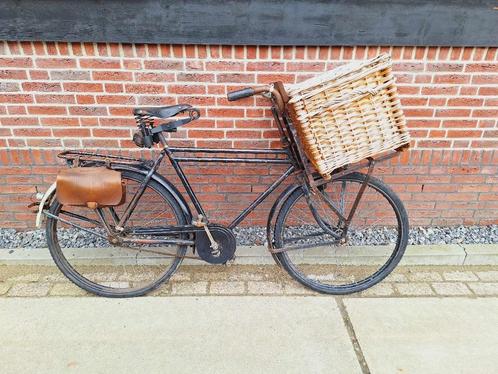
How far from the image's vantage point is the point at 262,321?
7.73 feet

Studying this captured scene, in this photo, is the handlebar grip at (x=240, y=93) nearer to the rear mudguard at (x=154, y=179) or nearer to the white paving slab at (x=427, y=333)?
the rear mudguard at (x=154, y=179)

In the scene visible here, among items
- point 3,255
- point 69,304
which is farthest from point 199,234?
point 3,255

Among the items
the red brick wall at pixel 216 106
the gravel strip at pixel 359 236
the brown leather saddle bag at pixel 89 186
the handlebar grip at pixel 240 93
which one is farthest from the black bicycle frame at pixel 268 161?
the gravel strip at pixel 359 236

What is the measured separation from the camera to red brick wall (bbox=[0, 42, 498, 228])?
8.53 feet

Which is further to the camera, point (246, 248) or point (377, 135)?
point (246, 248)

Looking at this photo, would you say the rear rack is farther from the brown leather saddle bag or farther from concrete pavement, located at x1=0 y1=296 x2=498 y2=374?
concrete pavement, located at x1=0 y1=296 x2=498 y2=374

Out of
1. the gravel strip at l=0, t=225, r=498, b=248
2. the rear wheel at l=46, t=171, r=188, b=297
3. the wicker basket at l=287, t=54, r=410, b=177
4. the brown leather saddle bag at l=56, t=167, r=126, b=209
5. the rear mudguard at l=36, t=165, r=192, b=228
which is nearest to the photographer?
the wicker basket at l=287, t=54, r=410, b=177

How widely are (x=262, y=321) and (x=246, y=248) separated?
69 centimetres

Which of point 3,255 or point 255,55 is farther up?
point 255,55

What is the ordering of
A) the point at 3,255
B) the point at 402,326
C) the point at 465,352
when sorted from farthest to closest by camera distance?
1. the point at 3,255
2. the point at 402,326
3. the point at 465,352

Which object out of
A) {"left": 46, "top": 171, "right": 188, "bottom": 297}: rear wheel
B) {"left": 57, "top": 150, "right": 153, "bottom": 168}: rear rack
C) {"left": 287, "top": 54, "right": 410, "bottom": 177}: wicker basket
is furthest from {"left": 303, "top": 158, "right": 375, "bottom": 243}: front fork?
{"left": 57, "top": 150, "right": 153, "bottom": 168}: rear rack

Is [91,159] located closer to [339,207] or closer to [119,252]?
[119,252]

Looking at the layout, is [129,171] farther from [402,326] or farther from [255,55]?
[402,326]

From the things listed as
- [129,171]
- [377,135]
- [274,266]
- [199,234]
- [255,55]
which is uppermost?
[255,55]
